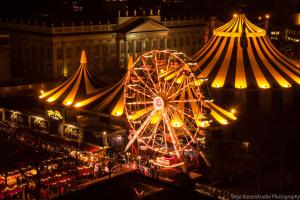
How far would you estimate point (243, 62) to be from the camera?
30.1 metres

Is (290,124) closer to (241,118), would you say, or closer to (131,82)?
(241,118)

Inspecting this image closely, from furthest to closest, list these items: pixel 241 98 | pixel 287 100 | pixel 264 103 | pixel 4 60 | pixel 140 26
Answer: pixel 140 26 → pixel 4 60 → pixel 287 100 → pixel 264 103 → pixel 241 98

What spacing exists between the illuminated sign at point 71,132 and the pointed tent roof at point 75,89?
3.48m

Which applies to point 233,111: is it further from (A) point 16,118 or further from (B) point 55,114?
(A) point 16,118

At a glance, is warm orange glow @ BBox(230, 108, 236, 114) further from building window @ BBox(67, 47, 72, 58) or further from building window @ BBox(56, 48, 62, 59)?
building window @ BBox(67, 47, 72, 58)

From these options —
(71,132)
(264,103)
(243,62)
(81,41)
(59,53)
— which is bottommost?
Result: (71,132)

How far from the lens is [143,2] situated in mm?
66438

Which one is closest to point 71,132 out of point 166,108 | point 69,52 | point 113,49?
point 166,108

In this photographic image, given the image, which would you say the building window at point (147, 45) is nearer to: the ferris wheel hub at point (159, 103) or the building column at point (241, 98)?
the building column at point (241, 98)

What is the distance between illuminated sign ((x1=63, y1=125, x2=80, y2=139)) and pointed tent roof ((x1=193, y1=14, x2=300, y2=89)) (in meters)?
7.31

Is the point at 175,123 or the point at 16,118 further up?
the point at 175,123

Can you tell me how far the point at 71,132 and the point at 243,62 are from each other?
10.8 m

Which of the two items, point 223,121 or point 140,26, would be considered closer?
point 223,121

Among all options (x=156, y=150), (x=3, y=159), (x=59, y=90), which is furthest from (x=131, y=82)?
(x=59, y=90)
